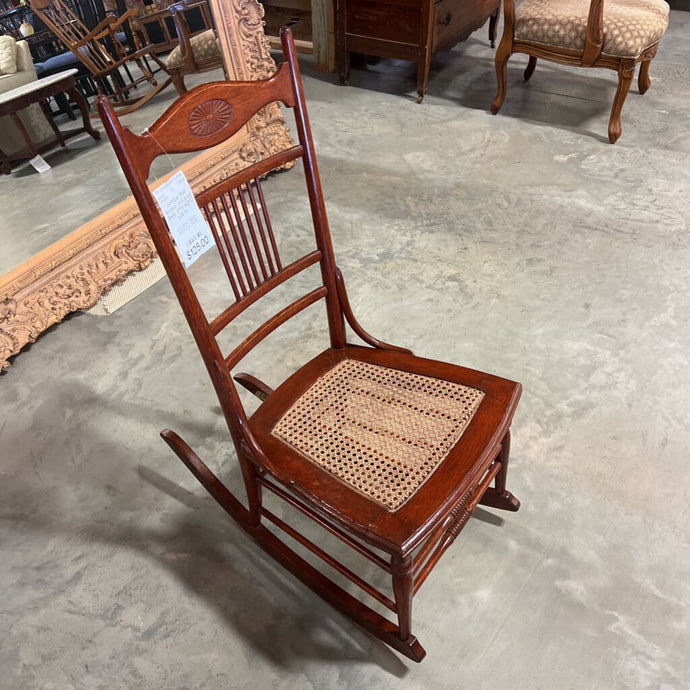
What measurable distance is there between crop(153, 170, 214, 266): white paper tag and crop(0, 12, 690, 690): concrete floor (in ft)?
2.60

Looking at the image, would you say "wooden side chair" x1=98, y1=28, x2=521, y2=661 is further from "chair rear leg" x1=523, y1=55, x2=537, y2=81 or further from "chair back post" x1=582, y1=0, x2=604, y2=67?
"chair rear leg" x1=523, y1=55, x2=537, y2=81

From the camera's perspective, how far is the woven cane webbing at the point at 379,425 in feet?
3.26

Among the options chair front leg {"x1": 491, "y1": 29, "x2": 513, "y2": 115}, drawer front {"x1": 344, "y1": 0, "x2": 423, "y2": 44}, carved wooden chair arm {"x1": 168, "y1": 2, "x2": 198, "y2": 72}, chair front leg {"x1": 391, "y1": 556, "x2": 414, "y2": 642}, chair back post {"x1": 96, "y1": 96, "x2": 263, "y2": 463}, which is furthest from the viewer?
drawer front {"x1": 344, "y1": 0, "x2": 423, "y2": 44}

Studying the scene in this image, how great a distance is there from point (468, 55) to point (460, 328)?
319 cm

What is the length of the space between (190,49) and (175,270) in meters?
1.88

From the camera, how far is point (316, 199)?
1.14m

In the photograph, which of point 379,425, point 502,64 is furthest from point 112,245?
point 502,64

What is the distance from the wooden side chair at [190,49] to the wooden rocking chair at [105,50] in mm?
71

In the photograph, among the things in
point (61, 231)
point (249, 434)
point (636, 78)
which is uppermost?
point (249, 434)

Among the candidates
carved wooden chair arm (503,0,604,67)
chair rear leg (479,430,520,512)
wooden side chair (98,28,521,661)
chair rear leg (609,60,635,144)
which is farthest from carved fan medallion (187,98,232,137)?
chair rear leg (609,60,635,144)

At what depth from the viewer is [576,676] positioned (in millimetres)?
1105

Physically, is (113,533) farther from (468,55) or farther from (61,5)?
(468,55)

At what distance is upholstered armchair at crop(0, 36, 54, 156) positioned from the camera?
1.80 metres

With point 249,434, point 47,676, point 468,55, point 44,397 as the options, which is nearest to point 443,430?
point 249,434
